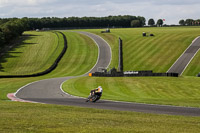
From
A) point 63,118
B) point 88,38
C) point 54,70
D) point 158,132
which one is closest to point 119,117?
point 63,118

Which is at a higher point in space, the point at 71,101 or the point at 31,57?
the point at 71,101

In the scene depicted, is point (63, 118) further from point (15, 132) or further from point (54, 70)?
point (54, 70)

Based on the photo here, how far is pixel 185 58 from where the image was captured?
8538cm

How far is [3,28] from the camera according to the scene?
122375 millimetres

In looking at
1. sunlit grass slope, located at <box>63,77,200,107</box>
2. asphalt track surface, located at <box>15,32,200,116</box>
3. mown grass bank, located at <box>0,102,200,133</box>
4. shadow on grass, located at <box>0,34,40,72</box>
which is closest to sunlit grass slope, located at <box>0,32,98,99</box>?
asphalt track surface, located at <box>15,32,200,116</box>

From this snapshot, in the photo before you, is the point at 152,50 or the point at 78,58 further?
the point at 78,58

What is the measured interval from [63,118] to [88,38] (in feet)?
355

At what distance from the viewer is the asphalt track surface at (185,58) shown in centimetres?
7769

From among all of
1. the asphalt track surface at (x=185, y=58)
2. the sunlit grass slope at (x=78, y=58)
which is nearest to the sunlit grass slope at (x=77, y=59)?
the sunlit grass slope at (x=78, y=58)

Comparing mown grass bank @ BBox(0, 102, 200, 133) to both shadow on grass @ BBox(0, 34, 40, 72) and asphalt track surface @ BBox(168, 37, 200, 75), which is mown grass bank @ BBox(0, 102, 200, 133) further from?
shadow on grass @ BBox(0, 34, 40, 72)

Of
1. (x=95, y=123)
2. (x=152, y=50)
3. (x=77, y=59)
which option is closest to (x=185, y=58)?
(x=152, y=50)

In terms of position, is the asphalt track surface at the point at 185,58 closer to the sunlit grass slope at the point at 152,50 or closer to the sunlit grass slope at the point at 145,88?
the sunlit grass slope at the point at 152,50

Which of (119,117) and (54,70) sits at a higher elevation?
(119,117)

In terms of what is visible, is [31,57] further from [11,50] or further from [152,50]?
[152,50]
